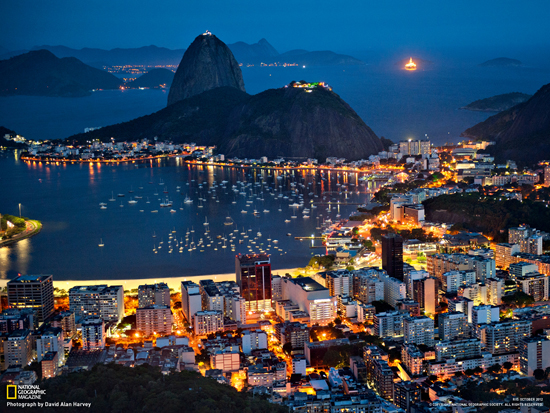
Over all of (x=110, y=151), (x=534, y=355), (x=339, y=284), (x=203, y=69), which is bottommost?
(x=534, y=355)

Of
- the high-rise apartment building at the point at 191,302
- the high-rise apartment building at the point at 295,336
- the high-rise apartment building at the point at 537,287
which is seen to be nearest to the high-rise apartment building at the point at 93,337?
the high-rise apartment building at the point at 191,302

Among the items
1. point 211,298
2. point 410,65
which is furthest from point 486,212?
point 410,65

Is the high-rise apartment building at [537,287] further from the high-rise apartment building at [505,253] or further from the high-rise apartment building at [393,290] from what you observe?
the high-rise apartment building at [393,290]

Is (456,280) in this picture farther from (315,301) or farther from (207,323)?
(207,323)

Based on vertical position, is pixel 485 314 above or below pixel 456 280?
below

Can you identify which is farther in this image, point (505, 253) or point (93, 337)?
point (505, 253)

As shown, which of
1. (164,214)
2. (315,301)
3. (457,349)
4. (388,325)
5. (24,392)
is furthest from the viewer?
(164,214)
